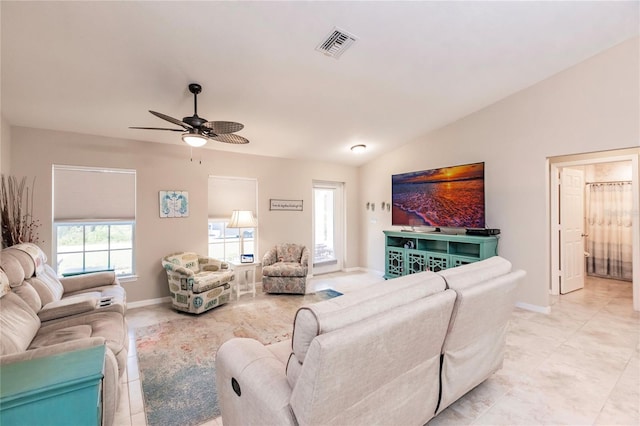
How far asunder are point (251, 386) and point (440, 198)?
4.11 metres

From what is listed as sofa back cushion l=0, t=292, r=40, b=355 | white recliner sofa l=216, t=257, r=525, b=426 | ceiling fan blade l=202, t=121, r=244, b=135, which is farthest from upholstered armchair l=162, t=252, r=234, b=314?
white recliner sofa l=216, t=257, r=525, b=426

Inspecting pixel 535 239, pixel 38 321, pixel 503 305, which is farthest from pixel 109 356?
pixel 535 239

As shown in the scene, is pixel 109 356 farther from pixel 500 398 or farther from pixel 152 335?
pixel 500 398

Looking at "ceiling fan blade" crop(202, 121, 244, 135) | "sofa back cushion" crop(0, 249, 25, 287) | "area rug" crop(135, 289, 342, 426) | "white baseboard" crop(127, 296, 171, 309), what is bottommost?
"area rug" crop(135, 289, 342, 426)

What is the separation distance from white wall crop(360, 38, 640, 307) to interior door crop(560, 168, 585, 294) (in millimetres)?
1146

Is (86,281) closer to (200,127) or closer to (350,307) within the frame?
(200,127)

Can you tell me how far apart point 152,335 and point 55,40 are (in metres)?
2.87

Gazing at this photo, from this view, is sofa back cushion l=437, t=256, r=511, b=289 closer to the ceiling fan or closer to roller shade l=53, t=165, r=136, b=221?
the ceiling fan

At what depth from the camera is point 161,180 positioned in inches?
168

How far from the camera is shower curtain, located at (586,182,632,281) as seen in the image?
16.7ft

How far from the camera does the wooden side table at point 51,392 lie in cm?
89

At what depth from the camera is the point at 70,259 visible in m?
3.75

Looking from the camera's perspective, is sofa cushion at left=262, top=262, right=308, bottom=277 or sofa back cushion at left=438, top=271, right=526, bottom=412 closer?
sofa back cushion at left=438, top=271, right=526, bottom=412

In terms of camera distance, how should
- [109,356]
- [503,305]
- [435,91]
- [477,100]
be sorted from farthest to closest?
[477,100], [435,91], [503,305], [109,356]
